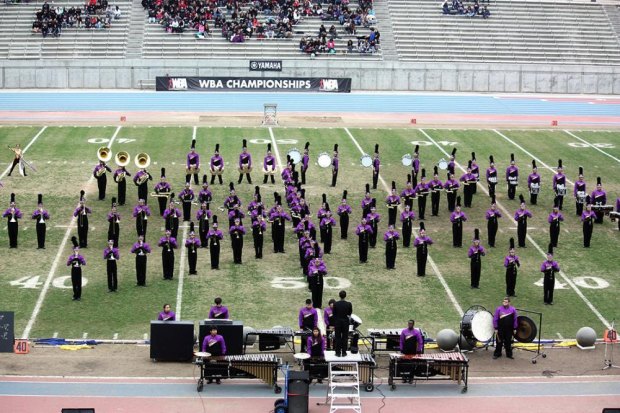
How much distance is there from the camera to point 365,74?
A: 2226 inches

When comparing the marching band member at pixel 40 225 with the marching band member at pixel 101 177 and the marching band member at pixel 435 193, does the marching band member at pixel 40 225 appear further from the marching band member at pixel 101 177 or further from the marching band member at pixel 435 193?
the marching band member at pixel 435 193

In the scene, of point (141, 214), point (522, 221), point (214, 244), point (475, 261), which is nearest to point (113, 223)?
point (141, 214)

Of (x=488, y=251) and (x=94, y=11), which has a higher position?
(x=94, y=11)

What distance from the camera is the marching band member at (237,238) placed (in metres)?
28.0

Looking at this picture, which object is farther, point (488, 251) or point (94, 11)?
point (94, 11)

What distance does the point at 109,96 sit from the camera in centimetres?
5288

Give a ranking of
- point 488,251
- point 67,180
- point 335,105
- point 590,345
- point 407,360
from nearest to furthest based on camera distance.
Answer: point 407,360 → point 590,345 → point 488,251 → point 67,180 → point 335,105

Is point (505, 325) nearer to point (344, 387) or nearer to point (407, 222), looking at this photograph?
point (344, 387)

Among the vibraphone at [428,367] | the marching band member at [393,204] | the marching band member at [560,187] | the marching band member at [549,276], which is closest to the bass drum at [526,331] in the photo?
the vibraphone at [428,367]

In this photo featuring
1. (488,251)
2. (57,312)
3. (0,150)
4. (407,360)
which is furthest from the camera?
(0,150)

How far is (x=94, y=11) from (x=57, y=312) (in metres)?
37.3

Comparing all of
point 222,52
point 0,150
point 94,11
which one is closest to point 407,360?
point 0,150

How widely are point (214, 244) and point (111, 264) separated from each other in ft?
8.87

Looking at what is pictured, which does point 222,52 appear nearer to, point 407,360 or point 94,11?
point 94,11
